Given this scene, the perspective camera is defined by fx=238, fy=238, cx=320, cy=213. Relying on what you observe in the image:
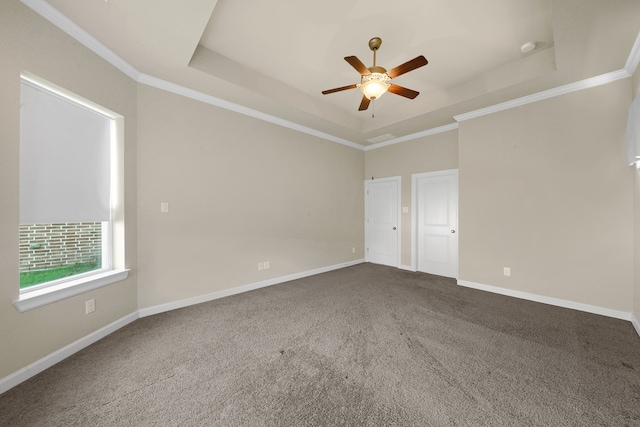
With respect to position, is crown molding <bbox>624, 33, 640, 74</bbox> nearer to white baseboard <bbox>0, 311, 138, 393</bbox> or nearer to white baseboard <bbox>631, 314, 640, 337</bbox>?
white baseboard <bbox>631, 314, 640, 337</bbox>

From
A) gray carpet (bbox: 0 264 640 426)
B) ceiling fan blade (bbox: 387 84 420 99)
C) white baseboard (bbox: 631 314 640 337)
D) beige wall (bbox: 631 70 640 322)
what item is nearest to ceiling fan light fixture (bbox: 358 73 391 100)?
ceiling fan blade (bbox: 387 84 420 99)

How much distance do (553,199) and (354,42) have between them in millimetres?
3339

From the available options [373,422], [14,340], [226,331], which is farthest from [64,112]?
[373,422]

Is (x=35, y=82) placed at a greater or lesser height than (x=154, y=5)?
lesser

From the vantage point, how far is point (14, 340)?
1.73 metres

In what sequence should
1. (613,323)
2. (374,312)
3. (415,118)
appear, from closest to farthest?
(613,323), (374,312), (415,118)

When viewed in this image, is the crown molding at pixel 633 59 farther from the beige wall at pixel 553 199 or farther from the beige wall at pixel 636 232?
the beige wall at pixel 553 199

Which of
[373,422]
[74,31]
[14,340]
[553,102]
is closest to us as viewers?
[373,422]

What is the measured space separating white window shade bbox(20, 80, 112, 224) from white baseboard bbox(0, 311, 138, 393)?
1.11m

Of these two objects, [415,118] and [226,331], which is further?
[415,118]

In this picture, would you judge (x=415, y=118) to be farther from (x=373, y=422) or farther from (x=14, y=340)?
(x=14, y=340)

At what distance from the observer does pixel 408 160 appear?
5.13 meters

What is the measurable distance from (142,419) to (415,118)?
480 centimetres

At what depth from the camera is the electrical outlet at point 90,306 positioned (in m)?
2.27
